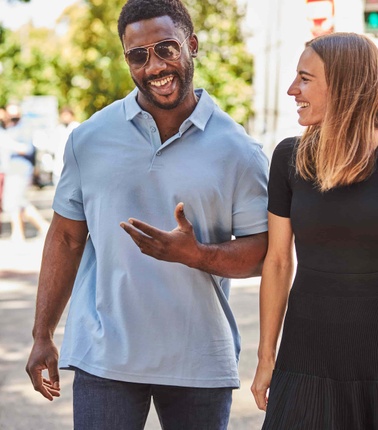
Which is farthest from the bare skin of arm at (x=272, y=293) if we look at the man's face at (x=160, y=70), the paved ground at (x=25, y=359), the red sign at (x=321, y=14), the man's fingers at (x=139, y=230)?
the red sign at (x=321, y=14)

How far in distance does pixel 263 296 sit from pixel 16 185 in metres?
12.1

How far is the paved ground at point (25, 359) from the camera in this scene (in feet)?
20.7

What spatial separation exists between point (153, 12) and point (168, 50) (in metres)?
0.15

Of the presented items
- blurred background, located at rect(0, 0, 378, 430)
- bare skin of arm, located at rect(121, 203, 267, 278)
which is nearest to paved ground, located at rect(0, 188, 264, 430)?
blurred background, located at rect(0, 0, 378, 430)

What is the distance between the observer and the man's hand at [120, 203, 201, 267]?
3.25 m

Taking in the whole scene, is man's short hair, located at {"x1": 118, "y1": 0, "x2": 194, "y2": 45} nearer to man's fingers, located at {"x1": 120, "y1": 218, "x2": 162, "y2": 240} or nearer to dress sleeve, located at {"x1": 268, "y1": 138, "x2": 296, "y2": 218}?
dress sleeve, located at {"x1": 268, "y1": 138, "x2": 296, "y2": 218}

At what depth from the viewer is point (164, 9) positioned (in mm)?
3617

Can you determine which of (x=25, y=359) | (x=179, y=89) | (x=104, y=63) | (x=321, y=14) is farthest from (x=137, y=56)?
(x=104, y=63)

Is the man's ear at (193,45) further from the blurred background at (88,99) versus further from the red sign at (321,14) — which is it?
the red sign at (321,14)

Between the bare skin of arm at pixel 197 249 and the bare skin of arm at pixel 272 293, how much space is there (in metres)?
0.08

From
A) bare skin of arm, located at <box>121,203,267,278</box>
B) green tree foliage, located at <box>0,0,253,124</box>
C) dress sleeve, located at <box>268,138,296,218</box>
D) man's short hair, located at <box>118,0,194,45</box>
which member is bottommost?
green tree foliage, located at <box>0,0,253,124</box>

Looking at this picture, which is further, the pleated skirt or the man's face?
the man's face

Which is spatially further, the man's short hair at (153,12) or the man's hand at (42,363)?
the man's hand at (42,363)

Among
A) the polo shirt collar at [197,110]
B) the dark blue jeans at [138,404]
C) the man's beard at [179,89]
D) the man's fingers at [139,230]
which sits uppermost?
the man's beard at [179,89]
